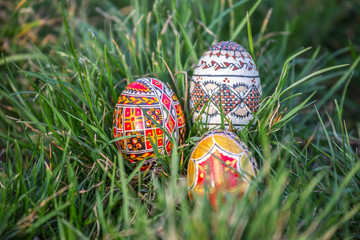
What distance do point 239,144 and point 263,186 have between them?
0.21 meters

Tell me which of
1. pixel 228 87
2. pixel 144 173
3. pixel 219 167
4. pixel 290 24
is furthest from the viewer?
pixel 290 24

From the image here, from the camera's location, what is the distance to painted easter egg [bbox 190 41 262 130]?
1.70 metres

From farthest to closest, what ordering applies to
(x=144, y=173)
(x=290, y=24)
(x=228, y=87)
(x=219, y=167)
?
(x=290, y=24) → (x=228, y=87) → (x=144, y=173) → (x=219, y=167)

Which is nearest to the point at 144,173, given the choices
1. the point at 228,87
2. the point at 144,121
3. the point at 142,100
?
the point at 144,121

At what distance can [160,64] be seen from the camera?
6.54ft

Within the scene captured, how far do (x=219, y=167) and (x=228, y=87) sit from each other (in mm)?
519

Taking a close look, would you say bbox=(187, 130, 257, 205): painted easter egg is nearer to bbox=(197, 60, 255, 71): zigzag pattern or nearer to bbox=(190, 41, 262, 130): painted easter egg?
bbox=(190, 41, 262, 130): painted easter egg

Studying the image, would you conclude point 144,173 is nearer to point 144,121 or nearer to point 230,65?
point 144,121

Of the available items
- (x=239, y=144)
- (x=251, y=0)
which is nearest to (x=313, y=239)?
(x=239, y=144)

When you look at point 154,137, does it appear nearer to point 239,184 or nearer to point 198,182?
point 198,182

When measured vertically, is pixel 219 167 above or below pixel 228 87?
below

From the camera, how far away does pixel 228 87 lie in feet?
5.58

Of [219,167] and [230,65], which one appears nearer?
[219,167]

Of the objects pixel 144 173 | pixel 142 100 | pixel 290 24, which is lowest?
pixel 144 173
